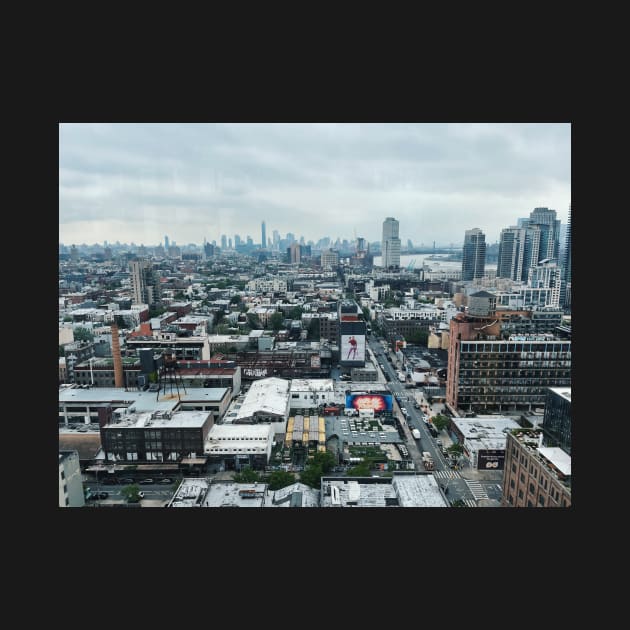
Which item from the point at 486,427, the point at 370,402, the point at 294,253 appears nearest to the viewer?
the point at 486,427

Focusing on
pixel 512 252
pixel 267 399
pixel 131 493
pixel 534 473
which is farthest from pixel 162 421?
pixel 512 252

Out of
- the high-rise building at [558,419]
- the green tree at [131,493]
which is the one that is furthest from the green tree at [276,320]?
the high-rise building at [558,419]

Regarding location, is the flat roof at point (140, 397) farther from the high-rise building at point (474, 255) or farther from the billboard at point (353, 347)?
the high-rise building at point (474, 255)

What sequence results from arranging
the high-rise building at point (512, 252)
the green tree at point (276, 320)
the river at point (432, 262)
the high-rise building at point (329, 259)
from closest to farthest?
the green tree at point (276, 320), the high-rise building at point (512, 252), the river at point (432, 262), the high-rise building at point (329, 259)

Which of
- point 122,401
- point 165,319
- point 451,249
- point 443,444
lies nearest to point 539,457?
point 443,444

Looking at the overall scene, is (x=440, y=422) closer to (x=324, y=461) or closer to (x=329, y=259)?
(x=324, y=461)
